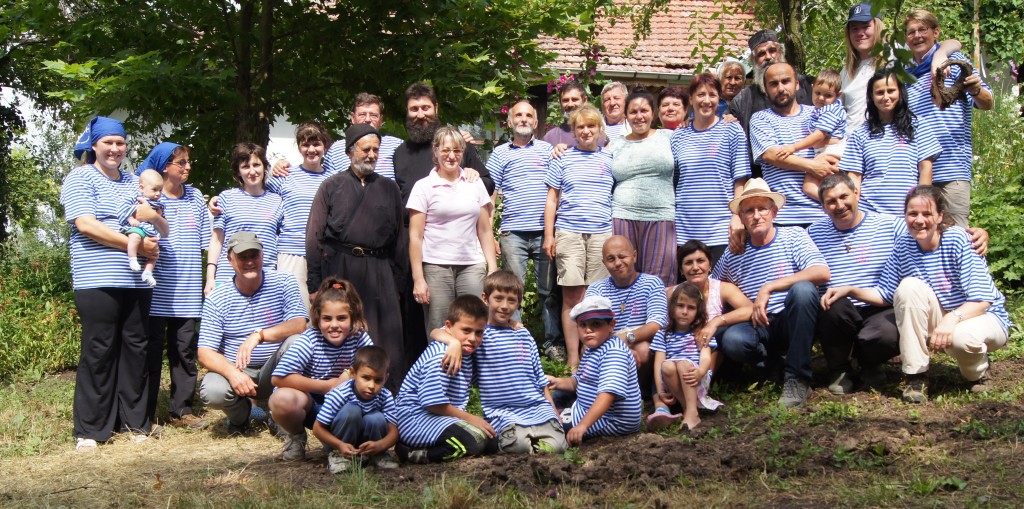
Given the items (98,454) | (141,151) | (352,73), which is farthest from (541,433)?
(141,151)

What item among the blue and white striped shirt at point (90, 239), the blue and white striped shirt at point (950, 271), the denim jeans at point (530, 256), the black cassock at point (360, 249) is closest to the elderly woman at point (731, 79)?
the denim jeans at point (530, 256)

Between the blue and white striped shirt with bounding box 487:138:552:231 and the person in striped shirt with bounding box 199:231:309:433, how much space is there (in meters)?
1.84

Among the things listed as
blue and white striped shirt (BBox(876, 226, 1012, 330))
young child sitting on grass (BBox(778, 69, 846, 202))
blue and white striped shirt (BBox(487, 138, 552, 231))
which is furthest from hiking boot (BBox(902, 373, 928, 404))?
blue and white striped shirt (BBox(487, 138, 552, 231))

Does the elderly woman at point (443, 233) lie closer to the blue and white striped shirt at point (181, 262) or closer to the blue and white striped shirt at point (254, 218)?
the blue and white striped shirt at point (254, 218)

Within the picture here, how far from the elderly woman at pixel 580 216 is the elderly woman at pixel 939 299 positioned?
6.73 ft

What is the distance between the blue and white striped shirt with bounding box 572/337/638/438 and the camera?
5.64m

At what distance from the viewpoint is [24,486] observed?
5359mm

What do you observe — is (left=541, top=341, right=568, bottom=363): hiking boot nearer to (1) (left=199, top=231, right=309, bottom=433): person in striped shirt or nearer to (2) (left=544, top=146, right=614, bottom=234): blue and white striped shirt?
(2) (left=544, top=146, right=614, bottom=234): blue and white striped shirt

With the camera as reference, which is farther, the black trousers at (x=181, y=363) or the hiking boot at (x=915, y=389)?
the black trousers at (x=181, y=363)

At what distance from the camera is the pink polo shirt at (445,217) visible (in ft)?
22.0

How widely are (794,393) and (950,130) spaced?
2101 mm

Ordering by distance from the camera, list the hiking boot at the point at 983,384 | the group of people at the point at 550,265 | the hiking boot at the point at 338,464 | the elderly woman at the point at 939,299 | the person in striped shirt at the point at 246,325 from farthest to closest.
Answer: the person in striped shirt at the point at 246,325
the hiking boot at the point at 983,384
the elderly woman at the point at 939,299
the group of people at the point at 550,265
the hiking boot at the point at 338,464

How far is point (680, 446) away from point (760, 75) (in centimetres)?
334

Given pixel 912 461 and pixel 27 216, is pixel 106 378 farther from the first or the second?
pixel 27 216
